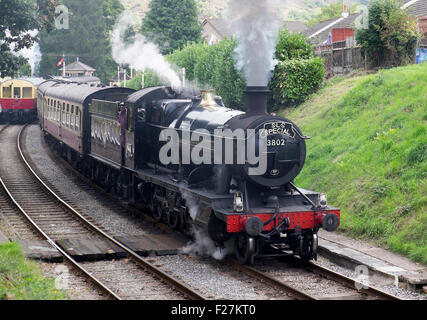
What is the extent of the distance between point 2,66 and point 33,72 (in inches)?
2474

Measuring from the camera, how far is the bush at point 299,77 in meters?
23.5

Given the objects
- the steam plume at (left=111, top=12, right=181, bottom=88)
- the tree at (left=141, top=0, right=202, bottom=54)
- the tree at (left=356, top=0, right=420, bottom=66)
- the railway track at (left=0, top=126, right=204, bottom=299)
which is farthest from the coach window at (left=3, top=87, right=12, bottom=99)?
the tree at (left=356, top=0, right=420, bottom=66)

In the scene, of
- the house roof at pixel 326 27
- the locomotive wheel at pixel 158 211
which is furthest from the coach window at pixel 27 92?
the locomotive wheel at pixel 158 211

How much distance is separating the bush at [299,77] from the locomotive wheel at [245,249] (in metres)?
12.9

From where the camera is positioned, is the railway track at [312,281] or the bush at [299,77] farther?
the bush at [299,77]

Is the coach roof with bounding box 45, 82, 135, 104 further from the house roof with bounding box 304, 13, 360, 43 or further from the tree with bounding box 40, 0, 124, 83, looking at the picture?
the tree with bounding box 40, 0, 124, 83

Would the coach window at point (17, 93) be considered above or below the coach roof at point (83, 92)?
above

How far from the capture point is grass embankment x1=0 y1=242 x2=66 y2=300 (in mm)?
8438

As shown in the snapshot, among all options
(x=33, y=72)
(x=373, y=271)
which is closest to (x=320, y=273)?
(x=373, y=271)

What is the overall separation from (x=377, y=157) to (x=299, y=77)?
925cm

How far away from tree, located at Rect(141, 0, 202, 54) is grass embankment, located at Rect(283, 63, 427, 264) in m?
31.3

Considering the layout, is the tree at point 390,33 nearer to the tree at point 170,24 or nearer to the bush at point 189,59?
the bush at point 189,59
